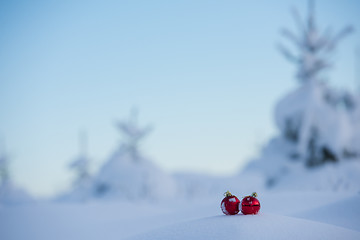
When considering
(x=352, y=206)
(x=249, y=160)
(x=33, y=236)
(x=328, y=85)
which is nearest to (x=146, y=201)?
(x=249, y=160)

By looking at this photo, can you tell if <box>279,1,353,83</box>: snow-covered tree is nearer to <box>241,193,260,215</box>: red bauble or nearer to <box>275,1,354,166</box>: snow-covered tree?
<box>275,1,354,166</box>: snow-covered tree

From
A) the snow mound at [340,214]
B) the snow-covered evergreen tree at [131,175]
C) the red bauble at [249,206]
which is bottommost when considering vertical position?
the snow mound at [340,214]

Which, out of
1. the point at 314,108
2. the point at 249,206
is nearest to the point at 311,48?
the point at 314,108

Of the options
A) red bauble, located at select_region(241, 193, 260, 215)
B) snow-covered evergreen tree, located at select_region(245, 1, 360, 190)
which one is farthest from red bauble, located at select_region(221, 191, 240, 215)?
snow-covered evergreen tree, located at select_region(245, 1, 360, 190)

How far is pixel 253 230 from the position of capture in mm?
2752

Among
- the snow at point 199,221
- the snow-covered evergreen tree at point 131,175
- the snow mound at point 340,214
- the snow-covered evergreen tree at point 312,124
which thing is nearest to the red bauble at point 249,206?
the snow at point 199,221

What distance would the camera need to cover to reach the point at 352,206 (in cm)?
438

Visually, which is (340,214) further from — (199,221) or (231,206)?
(199,221)

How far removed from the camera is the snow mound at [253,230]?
2.70m

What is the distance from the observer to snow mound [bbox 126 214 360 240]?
8.86 feet

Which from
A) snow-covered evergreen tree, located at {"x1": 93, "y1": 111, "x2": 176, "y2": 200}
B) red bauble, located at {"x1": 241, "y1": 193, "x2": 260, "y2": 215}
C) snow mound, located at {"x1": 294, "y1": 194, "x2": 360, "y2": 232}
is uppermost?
snow-covered evergreen tree, located at {"x1": 93, "y1": 111, "x2": 176, "y2": 200}

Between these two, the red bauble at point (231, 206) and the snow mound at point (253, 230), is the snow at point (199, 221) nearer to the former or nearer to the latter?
the snow mound at point (253, 230)

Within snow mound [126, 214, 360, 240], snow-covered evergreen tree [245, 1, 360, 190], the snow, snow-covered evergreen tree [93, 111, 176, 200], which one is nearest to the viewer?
snow mound [126, 214, 360, 240]

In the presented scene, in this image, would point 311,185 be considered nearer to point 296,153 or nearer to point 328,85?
point 296,153
